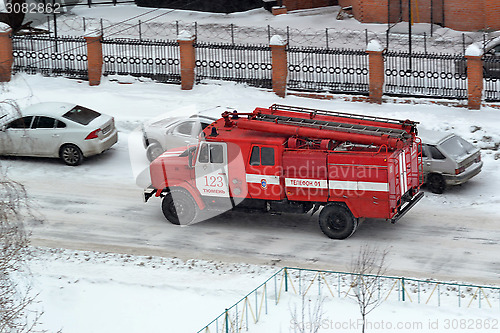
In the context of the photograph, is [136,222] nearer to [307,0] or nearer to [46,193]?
[46,193]

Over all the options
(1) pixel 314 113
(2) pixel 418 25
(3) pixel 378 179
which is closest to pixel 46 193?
(1) pixel 314 113

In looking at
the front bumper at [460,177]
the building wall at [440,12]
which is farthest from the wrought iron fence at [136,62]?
the front bumper at [460,177]

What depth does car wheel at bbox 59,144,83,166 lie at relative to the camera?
23219 millimetres

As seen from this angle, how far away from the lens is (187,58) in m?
27.8

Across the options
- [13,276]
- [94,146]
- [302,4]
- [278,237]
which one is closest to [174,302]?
[13,276]

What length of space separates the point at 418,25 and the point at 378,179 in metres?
17.5

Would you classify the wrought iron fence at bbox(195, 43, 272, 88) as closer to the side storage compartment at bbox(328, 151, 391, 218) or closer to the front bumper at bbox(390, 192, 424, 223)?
the front bumper at bbox(390, 192, 424, 223)

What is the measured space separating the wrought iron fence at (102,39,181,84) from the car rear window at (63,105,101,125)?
498cm

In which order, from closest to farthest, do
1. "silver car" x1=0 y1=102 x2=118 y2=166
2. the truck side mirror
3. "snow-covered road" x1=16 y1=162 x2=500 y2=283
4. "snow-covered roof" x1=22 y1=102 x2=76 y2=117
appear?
1. "snow-covered road" x1=16 y1=162 x2=500 y2=283
2. the truck side mirror
3. "silver car" x1=0 y1=102 x2=118 y2=166
4. "snow-covered roof" x1=22 y1=102 x2=76 y2=117

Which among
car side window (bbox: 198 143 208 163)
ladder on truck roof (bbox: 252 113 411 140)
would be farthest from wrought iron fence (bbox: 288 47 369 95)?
car side window (bbox: 198 143 208 163)

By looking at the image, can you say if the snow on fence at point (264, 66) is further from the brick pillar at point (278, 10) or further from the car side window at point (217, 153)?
the car side window at point (217, 153)

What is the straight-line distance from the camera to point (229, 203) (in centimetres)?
1917

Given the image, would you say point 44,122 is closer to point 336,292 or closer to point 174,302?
point 174,302

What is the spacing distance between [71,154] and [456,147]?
958cm
